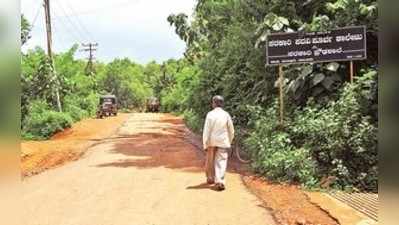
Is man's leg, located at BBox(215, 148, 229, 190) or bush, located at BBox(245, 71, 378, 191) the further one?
bush, located at BBox(245, 71, 378, 191)

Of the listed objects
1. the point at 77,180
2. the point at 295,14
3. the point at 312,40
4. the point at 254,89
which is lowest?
the point at 77,180

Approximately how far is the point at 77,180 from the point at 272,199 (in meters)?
4.26

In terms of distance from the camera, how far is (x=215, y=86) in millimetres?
19453

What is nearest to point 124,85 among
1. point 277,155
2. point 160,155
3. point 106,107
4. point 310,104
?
point 106,107

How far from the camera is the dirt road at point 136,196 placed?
22.9ft

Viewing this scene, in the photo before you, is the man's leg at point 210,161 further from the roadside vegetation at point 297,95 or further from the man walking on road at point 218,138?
the roadside vegetation at point 297,95

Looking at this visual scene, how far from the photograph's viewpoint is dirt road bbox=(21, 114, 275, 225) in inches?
275

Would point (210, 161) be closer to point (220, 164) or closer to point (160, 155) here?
point (220, 164)

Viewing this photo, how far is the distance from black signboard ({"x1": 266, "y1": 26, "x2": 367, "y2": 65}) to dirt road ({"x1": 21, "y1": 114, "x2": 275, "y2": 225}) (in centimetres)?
251

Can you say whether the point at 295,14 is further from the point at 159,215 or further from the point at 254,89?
the point at 159,215

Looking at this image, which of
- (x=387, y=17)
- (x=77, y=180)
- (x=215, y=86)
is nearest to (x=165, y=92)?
(x=215, y=86)

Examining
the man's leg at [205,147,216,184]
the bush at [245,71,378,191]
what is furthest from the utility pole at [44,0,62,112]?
the man's leg at [205,147,216,184]

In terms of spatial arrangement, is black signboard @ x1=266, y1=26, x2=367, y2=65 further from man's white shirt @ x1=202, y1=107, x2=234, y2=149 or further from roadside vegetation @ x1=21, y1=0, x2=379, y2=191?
man's white shirt @ x1=202, y1=107, x2=234, y2=149

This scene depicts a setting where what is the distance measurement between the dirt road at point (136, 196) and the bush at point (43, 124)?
12.2m
